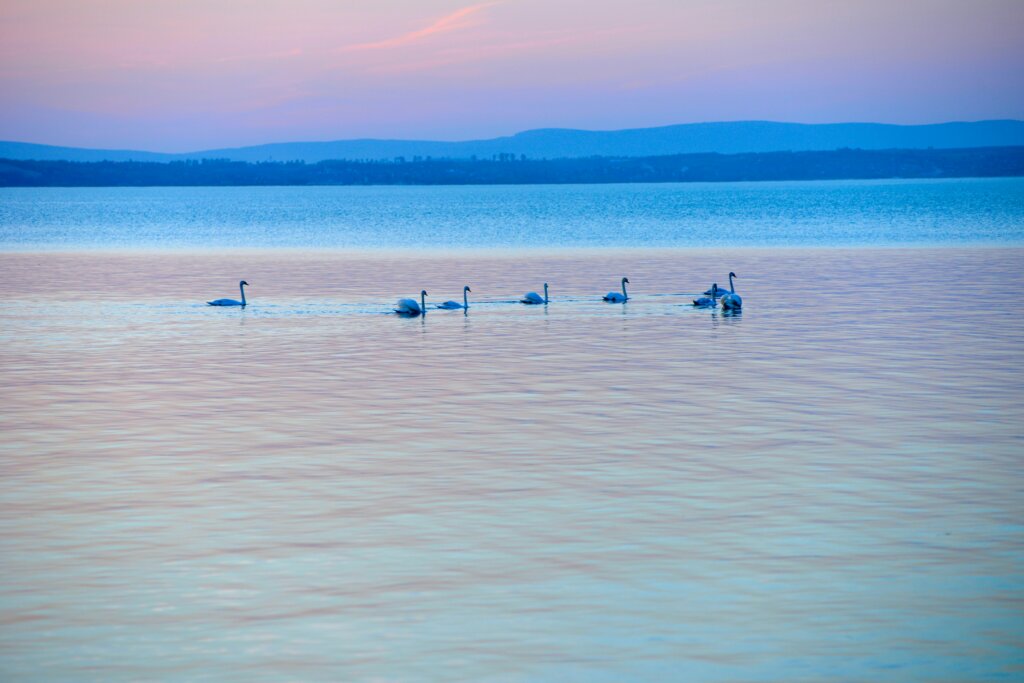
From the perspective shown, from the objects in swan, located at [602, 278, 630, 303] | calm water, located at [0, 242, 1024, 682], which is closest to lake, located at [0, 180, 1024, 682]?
calm water, located at [0, 242, 1024, 682]

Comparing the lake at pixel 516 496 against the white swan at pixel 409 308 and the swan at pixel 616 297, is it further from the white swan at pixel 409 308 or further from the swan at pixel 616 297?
the swan at pixel 616 297

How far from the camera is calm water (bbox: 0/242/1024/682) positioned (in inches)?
394

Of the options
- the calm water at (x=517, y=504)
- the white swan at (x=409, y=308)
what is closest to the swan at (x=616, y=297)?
the white swan at (x=409, y=308)

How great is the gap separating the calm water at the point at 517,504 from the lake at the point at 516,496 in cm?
5

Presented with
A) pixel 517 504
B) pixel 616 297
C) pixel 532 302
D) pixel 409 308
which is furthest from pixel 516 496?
pixel 616 297

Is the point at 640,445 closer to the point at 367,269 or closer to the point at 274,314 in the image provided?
the point at 274,314

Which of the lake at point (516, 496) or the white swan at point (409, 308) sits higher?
the white swan at point (409, 308)

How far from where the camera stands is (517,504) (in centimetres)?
1398

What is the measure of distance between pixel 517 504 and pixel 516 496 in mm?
355

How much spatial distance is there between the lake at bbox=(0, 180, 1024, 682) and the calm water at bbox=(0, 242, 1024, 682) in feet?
0.16

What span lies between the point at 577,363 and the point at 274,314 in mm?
13337

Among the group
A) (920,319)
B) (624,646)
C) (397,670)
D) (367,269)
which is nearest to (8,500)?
(397,670)

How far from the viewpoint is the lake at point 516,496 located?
1003 cm

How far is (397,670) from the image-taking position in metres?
9.52
